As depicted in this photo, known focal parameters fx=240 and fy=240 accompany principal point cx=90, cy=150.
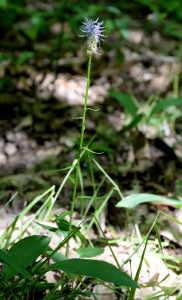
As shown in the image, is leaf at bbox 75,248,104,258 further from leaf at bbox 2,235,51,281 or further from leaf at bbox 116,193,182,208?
leaf at bbox 116,193,182,208

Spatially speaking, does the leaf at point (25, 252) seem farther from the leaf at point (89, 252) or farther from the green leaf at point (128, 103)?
the green leaf at point (128, 103)

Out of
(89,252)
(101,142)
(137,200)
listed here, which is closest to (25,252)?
(89,252)

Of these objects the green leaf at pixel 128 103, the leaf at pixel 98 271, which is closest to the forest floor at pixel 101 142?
the green leaf at pixel 128 103

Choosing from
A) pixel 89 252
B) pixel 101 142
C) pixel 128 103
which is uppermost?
pixel 128 103

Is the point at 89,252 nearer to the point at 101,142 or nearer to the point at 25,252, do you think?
the point at 25,252

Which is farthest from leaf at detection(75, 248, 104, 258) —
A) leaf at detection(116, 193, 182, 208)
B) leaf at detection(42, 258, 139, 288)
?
leaf at detection(116, 193, 182, 208)

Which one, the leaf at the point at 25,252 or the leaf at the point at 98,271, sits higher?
the leaf at the point at 98,271
